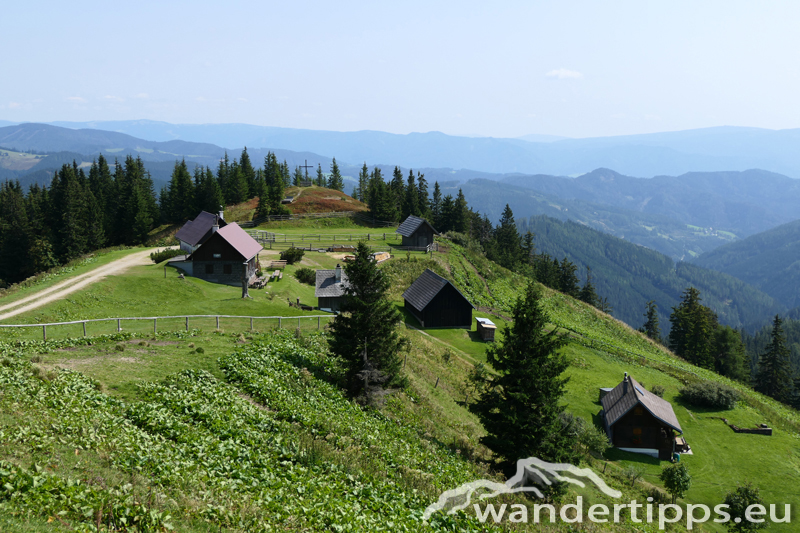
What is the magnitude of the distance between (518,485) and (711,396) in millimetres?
32679

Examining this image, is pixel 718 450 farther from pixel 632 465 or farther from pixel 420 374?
pixel 420 374

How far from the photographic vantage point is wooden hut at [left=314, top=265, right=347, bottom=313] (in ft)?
153

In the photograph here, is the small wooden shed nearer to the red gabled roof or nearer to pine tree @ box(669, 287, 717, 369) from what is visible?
the red gabled roof

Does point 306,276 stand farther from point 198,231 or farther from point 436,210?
point 436,210

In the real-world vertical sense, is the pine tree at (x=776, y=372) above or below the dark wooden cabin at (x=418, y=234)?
below

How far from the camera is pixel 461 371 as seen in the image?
3962cm

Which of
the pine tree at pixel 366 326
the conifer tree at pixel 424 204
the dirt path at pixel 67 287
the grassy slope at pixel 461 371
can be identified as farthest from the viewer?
the conifer tree at pixel 424 204

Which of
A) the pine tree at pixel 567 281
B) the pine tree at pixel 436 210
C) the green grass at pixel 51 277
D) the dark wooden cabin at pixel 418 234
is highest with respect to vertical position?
the pine tree at pixel 436 210

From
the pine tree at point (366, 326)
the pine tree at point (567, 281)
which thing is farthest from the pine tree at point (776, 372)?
the pine tree at point (366, 326)

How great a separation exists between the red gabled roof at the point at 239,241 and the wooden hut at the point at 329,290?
9927 mm

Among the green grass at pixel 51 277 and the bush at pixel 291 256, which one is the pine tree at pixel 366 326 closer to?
the green grass at pixel 51 277

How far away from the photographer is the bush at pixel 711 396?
43.1 m

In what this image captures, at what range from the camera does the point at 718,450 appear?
3591cm

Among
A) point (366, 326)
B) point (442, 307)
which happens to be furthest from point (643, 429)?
point (366, 326)
